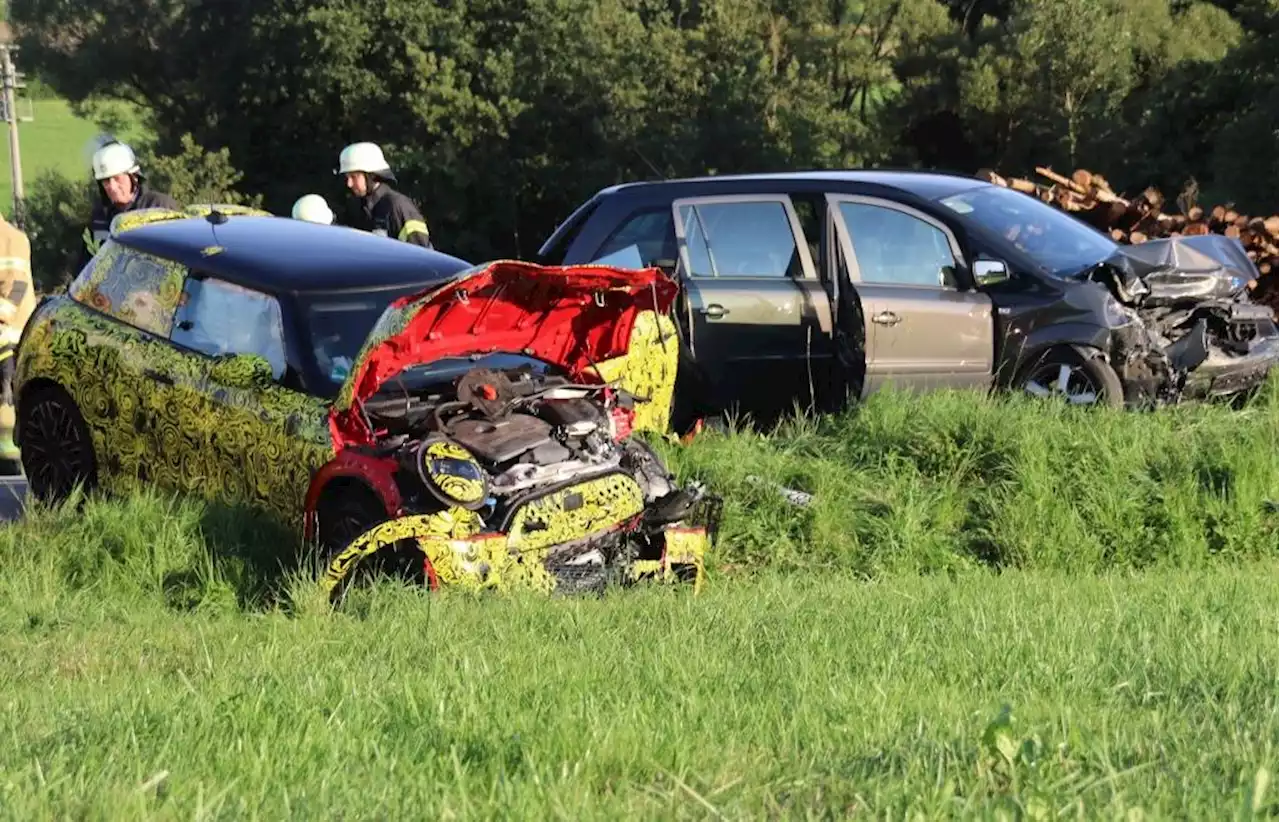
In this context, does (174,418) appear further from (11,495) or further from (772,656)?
(772,656)

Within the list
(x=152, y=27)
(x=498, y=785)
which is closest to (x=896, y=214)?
(x=498, y=785)

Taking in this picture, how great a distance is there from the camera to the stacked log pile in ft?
45.6

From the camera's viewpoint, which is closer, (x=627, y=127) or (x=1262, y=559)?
(x=1262, y=559)

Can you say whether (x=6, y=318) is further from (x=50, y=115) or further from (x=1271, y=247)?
(x=50, y=115)

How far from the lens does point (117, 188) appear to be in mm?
10977

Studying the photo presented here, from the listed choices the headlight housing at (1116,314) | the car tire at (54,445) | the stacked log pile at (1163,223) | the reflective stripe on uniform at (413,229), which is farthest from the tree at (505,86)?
the car tire at (54,445)

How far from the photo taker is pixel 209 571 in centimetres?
714

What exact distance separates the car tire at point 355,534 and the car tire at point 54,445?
1994 mm

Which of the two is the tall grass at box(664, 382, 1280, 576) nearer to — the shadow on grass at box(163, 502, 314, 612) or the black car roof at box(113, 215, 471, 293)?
the black car roof at box(113, 215, 471, 293)

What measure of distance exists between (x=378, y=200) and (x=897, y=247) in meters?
3.93

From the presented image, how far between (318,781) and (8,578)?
13.9ft

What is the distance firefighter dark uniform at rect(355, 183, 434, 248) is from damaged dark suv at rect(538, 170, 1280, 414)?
1.47 m

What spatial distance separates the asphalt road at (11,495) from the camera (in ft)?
30.4

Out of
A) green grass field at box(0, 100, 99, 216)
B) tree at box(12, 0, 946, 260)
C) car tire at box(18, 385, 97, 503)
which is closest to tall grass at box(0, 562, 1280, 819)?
car tire at box(18, 385, 97, 503)
